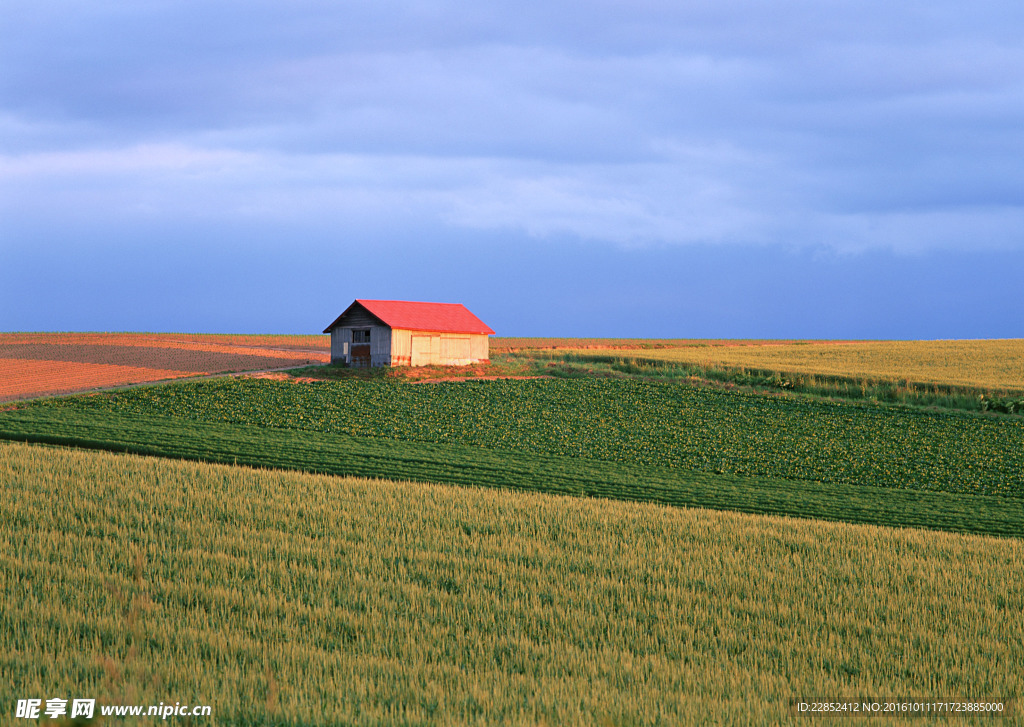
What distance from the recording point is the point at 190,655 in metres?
8.16

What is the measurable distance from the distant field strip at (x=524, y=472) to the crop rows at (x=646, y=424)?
1.42 m

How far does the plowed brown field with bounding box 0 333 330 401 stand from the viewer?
4788 cm

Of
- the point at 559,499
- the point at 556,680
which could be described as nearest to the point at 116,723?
the point at 556,680

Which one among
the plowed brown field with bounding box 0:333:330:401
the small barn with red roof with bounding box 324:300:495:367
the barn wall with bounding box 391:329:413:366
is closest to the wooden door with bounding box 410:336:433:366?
the small barn with red roof with bounding box 324:300:495:367

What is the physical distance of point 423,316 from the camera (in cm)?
5456

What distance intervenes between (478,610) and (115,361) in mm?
59837

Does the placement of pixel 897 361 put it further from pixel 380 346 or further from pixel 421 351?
pixel 380 346

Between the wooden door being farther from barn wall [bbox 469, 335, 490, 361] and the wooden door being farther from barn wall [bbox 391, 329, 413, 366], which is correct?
barn wall [bbox 469, 335, 490, 361]

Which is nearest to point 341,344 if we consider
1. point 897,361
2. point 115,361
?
point 115,361

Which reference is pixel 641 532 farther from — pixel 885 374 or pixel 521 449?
pixel 885 374

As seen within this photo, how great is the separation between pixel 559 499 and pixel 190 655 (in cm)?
1186

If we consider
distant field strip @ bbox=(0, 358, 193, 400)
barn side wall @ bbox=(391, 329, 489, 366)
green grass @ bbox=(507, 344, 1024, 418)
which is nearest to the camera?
green grass @ bbox=(507, 344, 1024, 418)

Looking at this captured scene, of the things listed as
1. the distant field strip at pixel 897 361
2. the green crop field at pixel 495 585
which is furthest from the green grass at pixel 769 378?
the green crop field at pixel 495 585

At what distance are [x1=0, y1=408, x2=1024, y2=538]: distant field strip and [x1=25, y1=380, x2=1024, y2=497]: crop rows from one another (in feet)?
4.67
